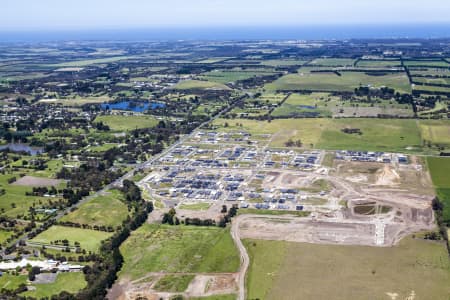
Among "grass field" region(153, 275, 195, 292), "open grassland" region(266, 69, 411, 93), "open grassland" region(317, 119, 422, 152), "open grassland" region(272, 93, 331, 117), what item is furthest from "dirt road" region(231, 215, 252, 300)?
"open grassland" region(266, 69, 411, 93)

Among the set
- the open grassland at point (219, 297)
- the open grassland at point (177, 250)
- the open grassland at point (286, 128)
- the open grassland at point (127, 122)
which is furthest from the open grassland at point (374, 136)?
the open grassland at point (219, 297)

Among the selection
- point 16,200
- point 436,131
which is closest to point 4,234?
point 16,200

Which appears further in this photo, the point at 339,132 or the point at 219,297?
the point at 339,132

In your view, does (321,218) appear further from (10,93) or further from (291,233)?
(10,93)

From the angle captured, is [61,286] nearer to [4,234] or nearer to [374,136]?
[4,234]

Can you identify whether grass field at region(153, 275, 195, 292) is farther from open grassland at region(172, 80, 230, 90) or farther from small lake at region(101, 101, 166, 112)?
open grassland at region(172, 80, 230, 90)

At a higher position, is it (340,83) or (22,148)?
(340,83)
